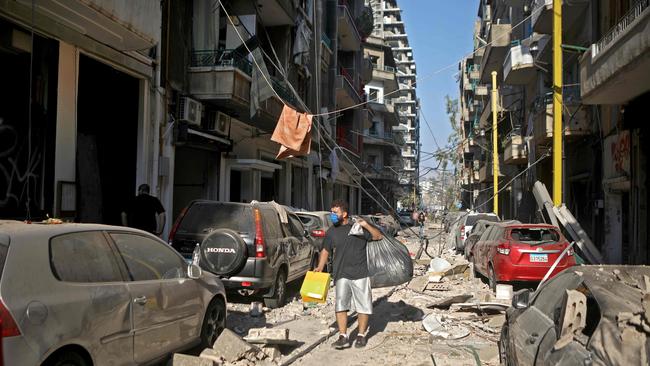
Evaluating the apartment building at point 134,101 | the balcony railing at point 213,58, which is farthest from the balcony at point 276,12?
the balcony railing at point 213,58

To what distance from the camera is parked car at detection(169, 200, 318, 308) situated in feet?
28.4

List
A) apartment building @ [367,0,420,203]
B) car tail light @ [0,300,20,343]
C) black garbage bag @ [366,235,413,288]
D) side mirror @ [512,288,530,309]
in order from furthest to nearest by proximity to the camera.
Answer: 1. apartment building @ [367,0,420,203]
2. black garbage bag @ [366,235,413,288]
3. side mirror @ [512,288,530,309]
4. car tail light @ [0,300,20,343]

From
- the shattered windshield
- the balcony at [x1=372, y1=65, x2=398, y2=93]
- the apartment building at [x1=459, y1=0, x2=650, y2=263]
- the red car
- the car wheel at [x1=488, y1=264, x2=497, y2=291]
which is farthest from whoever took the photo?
the balcony at [x1=372, y1=65, x2=398, y2=93]

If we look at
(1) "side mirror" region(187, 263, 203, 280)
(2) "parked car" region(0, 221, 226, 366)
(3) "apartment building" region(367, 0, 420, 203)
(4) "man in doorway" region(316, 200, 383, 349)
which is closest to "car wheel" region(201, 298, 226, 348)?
(2) "parked car" region(0, 221, 226, 366)

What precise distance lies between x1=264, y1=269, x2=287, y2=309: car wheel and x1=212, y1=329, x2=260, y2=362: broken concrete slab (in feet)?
11.2

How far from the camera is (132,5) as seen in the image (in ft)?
29.1

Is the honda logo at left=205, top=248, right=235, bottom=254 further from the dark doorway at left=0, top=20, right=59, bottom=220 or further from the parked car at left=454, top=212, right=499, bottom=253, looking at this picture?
the parked car at left=454, top=212, right=499, bottom=253

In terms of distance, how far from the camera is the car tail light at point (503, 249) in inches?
464

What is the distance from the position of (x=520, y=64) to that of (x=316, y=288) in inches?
863

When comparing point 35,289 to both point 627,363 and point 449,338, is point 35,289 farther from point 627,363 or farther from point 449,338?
point 449,338

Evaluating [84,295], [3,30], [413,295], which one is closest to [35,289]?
[84,295]

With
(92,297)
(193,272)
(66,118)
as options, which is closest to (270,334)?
(193,272)

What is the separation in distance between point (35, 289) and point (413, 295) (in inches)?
350

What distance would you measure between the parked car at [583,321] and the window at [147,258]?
3.37m
